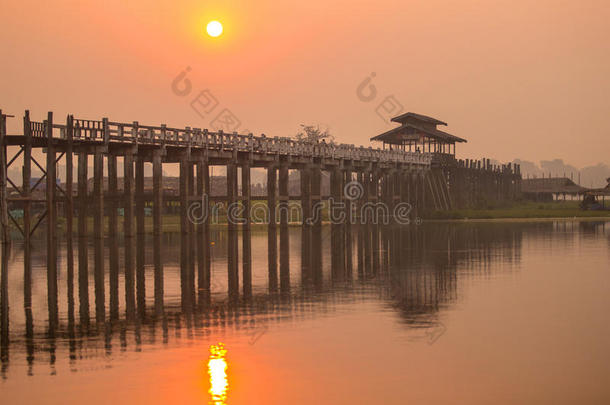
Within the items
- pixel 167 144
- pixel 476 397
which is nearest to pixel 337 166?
pixel 167 144

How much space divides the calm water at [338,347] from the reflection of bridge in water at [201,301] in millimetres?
71

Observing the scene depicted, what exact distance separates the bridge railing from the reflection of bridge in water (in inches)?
350

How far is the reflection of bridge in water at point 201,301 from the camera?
14.3 meters

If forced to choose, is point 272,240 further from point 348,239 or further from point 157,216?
point 157,216

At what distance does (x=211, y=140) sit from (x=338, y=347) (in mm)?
34467

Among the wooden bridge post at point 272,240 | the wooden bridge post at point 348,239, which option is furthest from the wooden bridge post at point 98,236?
the wooden bridge post at point 348,239

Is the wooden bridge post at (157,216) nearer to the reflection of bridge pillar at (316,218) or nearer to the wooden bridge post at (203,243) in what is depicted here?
the wooden bridge post at (203,243)

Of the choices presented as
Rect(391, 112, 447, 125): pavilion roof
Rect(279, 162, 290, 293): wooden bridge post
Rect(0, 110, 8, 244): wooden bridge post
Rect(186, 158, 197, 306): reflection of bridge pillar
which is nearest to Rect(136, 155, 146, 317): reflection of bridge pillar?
Rect(186, 158, 197, 306): reflection of bridge pillar

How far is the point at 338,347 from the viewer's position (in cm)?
1336

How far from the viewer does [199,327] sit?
1527 centimetres

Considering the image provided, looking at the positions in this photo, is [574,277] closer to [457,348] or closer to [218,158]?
[457,348]

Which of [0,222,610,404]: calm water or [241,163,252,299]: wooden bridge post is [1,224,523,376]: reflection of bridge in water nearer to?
[0,222,610,404]: calm water

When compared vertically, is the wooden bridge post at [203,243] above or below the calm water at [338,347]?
above

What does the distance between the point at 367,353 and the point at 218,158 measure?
3738 centimetres
